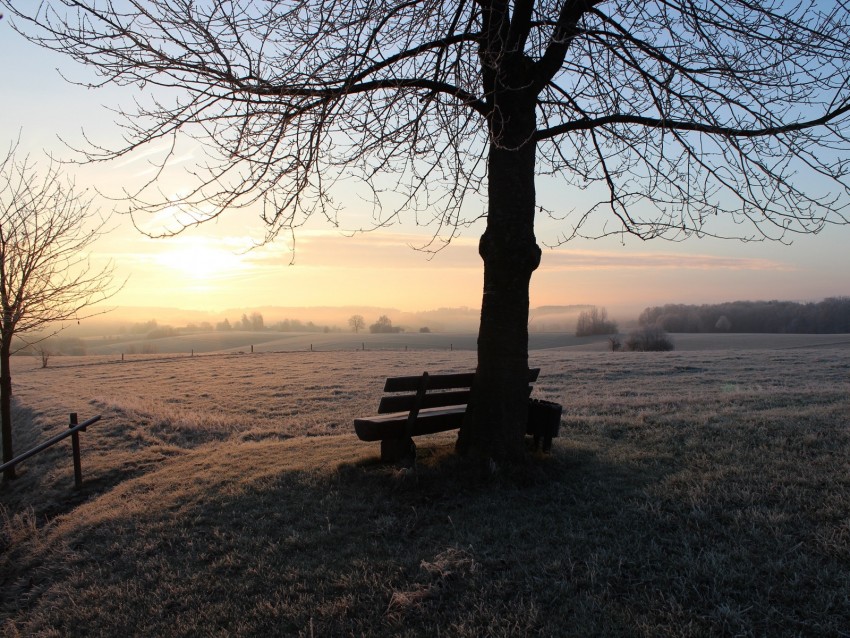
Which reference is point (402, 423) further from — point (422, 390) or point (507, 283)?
point (507, 283)

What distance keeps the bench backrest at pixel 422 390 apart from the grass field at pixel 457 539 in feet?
2.45

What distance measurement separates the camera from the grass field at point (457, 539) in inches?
156

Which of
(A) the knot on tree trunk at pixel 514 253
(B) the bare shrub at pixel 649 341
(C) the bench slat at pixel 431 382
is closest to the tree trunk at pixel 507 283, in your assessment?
(A) the knot on tree trunk at pixel 514 253

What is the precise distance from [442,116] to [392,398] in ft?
12.2

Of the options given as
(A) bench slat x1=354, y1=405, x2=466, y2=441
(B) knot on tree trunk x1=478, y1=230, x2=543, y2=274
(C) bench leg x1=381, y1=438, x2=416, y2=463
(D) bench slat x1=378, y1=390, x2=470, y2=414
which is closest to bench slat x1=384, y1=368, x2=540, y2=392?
(D) bench slat x1=378, y1=390, x2=470, y2=414

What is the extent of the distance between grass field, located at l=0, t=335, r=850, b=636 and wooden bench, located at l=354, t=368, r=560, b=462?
1.22 feet

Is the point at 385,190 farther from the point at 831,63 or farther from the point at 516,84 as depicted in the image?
the point at 831,63

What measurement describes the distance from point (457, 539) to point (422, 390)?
2380mm

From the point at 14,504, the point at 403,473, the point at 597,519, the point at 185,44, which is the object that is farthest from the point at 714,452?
the point at 14,504

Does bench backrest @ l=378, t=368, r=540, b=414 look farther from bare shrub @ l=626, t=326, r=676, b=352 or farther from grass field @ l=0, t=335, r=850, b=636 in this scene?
bare shrub @ l=626, t=326, r=676, b=352

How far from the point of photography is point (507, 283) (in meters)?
6.83

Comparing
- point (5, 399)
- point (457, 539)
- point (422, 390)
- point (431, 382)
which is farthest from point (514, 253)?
point (5, 399)

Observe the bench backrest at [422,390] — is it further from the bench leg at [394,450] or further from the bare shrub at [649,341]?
the bare shrub at [649,341]

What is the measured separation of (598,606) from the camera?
12.8 feet
